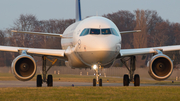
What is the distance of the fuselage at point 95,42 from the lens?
598 inches

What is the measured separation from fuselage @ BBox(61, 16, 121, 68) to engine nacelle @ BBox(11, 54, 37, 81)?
2.18 meters

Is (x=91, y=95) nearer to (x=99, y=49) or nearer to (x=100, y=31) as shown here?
(x=99, y=49)

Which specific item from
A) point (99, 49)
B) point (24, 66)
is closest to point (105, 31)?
point (99, 49)

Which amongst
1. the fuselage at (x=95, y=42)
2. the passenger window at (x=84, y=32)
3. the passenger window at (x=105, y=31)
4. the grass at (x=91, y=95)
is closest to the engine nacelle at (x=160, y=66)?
the fuselage at (x=95, y=42)

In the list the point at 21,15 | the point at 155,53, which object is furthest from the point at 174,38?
the point at 155,53

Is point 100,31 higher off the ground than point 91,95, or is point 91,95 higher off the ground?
point 100,31

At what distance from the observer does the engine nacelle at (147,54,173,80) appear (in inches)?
651

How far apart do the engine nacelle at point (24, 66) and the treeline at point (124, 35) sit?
39012mm

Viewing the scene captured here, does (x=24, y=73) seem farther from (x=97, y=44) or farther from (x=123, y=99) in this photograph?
(x=123, y=99)

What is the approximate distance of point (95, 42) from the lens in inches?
599

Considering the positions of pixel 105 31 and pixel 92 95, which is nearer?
pixel 92 95

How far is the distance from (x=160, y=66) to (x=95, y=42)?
12.3ft

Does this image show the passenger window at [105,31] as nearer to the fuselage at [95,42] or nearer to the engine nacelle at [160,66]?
the fuselage at [95,42]

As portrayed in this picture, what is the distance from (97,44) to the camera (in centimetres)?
1511
